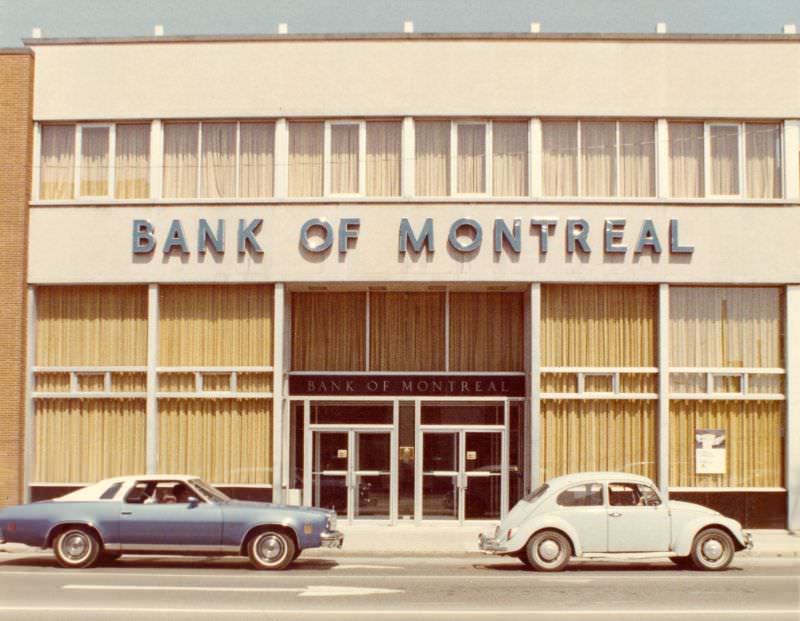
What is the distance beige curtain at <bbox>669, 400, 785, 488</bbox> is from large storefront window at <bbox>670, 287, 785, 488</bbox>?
2 cm

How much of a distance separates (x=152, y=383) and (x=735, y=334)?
12256 mm

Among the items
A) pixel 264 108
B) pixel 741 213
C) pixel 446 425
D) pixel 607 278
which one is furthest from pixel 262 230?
pixel 741 213

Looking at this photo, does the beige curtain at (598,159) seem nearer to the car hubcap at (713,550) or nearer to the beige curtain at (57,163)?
the car hubcap at (713,550)

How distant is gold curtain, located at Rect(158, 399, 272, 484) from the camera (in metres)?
24.5

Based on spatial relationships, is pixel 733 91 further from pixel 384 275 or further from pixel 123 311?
pixel 123 311

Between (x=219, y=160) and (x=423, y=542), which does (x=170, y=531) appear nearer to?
(x=423, y=542)

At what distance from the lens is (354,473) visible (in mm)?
24812

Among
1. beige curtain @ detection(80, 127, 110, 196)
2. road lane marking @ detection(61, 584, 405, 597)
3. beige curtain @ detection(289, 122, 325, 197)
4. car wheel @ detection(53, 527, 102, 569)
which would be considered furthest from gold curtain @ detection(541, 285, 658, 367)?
car wheel @ detection(53, 527, 102, 569)

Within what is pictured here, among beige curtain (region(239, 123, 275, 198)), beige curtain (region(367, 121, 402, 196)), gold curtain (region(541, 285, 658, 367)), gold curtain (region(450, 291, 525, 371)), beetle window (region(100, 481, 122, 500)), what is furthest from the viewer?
gold curtain (region(450, 291, 525, 371))

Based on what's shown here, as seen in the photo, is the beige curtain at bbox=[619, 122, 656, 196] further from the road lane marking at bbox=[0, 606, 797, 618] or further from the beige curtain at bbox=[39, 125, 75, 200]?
Result: the road lane marking at bbox=[0, 606, 797, 618]

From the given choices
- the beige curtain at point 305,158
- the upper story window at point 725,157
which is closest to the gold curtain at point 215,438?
the beige curtain at point 305,158

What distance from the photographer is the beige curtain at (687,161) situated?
2431cm

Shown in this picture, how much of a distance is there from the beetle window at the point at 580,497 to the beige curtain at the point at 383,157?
9.14 meters

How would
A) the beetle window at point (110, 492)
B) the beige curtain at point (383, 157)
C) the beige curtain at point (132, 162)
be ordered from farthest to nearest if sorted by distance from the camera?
the beige curtain at point (132, 162) → the beige curtain at point (383, 157) → the beetle window at point (110, 492)
